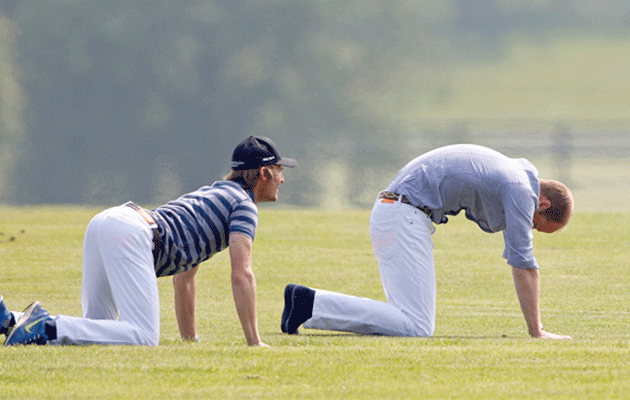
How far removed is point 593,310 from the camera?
840cm

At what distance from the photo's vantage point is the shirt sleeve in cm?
592

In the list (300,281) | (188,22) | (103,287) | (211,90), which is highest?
(188,22)

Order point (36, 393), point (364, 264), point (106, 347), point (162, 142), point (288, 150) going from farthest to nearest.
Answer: point (162, 142), point (288, 150), point (364, 264), point (106, 347), point (36, 393)

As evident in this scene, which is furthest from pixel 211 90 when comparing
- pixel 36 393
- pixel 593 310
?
pixel 36 393

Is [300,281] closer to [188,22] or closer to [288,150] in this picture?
[288,150]

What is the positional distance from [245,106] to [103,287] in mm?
43743

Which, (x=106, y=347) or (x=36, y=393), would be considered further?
(x=106, y=347)

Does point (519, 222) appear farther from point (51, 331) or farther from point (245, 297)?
point (51, 331)

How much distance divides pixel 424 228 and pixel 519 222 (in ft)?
2.05

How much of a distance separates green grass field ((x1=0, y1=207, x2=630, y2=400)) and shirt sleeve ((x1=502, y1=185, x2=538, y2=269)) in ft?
1.71

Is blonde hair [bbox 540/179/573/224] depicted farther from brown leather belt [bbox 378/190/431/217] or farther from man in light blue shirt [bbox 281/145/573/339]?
brown leather belt [bbox 378/190/431/217]

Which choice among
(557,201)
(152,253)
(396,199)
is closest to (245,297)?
(152,253)

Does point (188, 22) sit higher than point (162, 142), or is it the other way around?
point (188, 22)

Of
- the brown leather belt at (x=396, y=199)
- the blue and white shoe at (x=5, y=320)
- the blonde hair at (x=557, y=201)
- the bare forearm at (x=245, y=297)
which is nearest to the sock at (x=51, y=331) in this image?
the blue and white shoe at (x=5, y=320)
